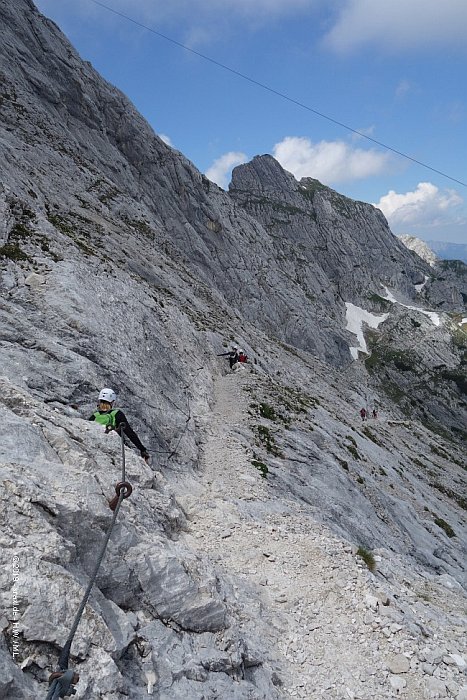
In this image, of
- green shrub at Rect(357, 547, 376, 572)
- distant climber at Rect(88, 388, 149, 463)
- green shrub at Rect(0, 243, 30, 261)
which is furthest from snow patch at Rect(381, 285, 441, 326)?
distant climber at Rect(88, 388, 149, 463)

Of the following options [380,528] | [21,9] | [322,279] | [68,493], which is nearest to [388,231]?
[322,279]

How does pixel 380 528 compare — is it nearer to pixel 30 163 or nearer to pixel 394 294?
pixel 30 163

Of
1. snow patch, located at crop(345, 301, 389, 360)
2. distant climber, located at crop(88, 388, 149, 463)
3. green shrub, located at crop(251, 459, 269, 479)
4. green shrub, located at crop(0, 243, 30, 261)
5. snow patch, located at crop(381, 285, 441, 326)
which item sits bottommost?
green shrub, located at crop(251, 459, 269, 479)

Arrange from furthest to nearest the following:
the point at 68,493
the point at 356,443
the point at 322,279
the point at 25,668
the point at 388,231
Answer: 1. the point at 388,231
2. the point at 322,279
3. the point at 356,443
4. the point at 68,493
5. the point at 25,668

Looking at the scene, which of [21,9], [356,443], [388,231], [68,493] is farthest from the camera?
[388,231]

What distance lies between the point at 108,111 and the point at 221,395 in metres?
75.2

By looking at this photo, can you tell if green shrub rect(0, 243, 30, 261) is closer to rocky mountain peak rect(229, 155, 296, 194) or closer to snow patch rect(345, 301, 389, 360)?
snow patch rect(345, 301, 389, 360)

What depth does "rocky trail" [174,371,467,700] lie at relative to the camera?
8.84 m

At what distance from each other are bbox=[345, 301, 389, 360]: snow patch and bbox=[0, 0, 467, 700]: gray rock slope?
75861mm

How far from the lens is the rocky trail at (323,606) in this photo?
348 inches

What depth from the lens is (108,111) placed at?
262 feet

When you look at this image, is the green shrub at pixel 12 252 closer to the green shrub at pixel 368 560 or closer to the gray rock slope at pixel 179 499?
the gray rock slope at pixel 179 499

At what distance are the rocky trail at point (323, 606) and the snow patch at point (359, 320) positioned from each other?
117 metres

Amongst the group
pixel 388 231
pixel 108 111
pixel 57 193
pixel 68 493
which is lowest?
pixel 68 493
